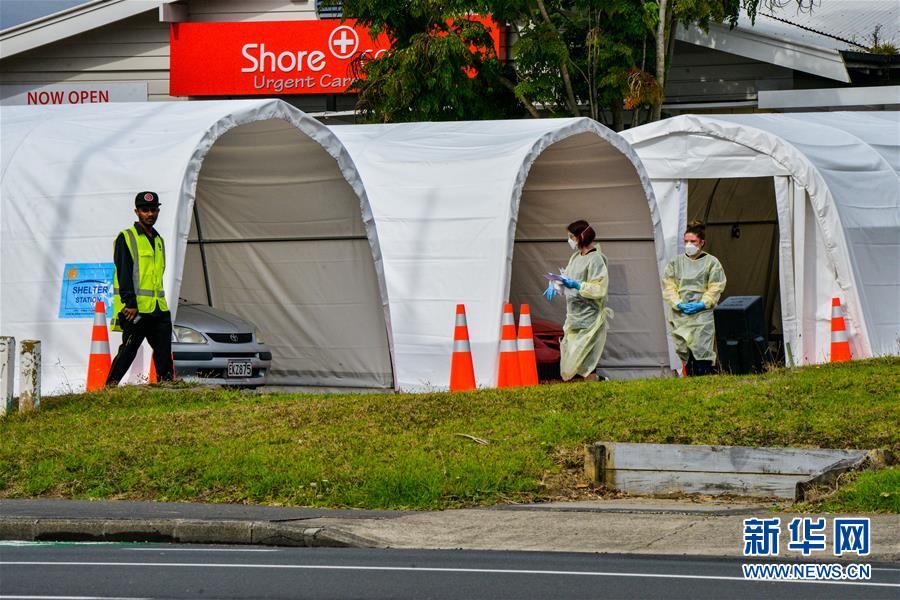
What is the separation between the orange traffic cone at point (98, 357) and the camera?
15.0 m

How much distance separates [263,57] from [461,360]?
33.0 ft

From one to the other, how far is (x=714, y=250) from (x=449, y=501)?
13.9 m

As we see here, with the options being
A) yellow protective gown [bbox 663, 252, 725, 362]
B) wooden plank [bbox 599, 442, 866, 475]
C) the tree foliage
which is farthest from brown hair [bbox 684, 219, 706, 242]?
wooden plank [bbox 599, 442, 866, 475]

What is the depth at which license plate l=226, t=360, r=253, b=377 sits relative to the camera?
54.9ft

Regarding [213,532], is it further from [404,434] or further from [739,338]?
[739,338]

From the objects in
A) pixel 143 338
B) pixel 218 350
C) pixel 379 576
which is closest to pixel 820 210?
pixel 218 350

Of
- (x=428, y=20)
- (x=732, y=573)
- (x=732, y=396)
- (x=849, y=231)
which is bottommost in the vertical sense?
(x=732, y=573)

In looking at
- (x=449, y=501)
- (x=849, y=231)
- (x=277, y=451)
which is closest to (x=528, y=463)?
(x=449, y=501)

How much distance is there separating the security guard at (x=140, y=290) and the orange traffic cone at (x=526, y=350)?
138 inches

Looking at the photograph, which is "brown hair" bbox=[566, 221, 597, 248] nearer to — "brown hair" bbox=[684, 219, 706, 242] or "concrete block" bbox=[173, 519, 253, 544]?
"brown hair" bbox=[684, 219, 706, 242]

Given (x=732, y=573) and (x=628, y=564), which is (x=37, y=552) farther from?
(x=732, y=573)

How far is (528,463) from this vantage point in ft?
37.1

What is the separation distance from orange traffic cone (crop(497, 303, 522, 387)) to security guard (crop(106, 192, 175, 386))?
3391 mm

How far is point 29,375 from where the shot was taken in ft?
44.2
